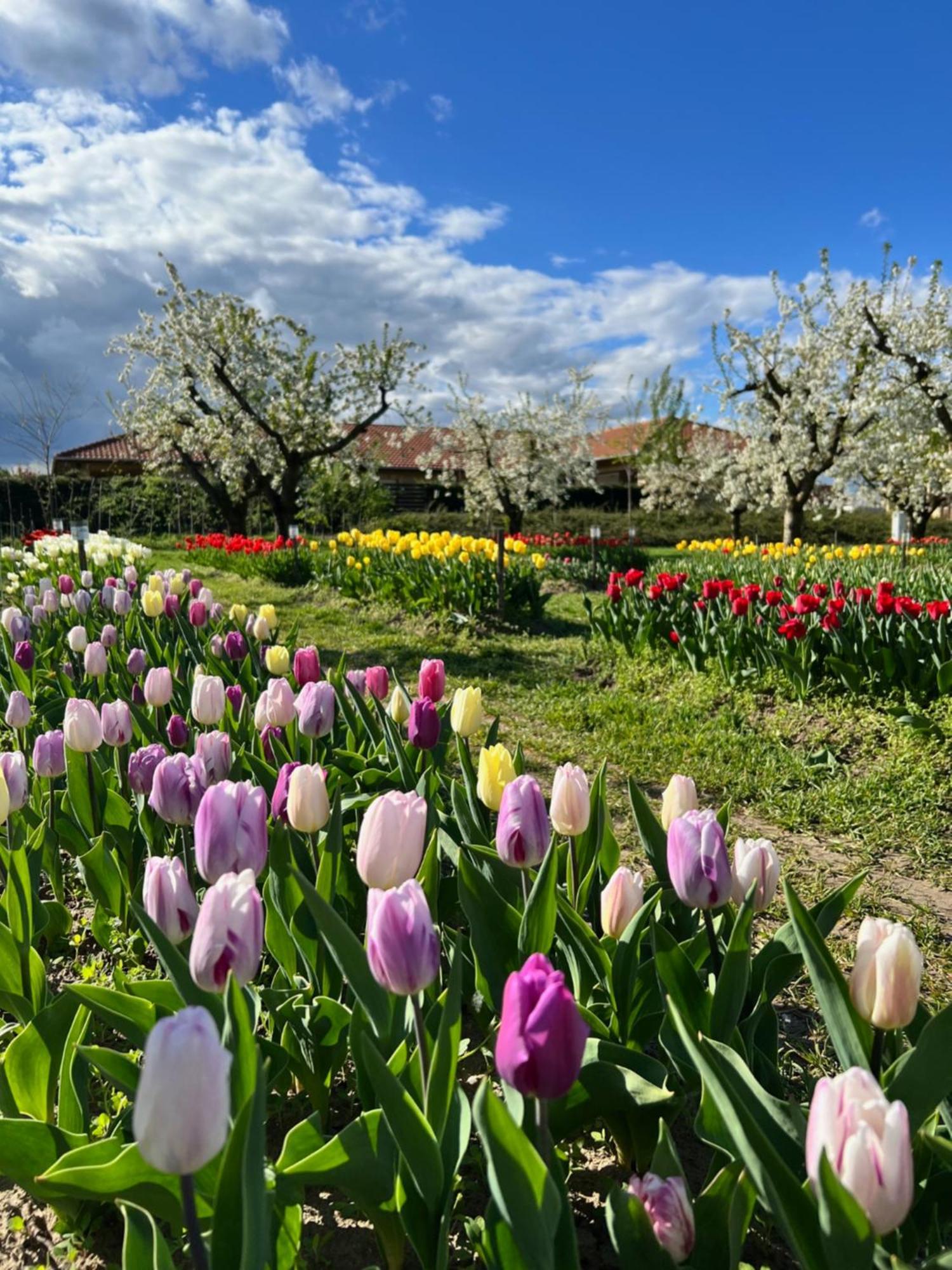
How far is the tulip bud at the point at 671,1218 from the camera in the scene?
3.29ft

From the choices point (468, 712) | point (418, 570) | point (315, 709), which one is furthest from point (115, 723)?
point (418, 570)

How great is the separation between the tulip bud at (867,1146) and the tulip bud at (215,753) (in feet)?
5.08

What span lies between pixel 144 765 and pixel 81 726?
0.75 ft

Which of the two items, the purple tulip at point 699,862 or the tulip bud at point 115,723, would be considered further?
the tulip bud at point 115,723

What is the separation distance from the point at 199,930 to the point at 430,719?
3.60 feet

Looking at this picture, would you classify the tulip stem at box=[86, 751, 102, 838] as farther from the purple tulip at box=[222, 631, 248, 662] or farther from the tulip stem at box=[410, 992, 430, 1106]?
the tulip stem at box=[410, 992, 430, 1106]

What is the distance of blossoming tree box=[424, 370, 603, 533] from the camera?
25.4 m

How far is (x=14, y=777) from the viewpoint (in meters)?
1.91

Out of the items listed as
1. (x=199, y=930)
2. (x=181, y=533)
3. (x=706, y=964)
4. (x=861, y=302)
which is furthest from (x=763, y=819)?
(x=181, y=533)

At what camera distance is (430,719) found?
2141 millimetres

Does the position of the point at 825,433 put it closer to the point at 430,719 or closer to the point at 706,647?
the point at 706,647

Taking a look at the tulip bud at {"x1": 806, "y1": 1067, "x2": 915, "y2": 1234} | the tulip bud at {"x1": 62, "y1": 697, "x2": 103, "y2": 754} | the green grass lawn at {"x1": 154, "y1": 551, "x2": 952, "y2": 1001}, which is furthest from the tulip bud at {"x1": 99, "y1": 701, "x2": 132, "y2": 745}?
the tulip bud at {"x1": 806, "y1": 1067, "x2": 915, "y2": 1234}

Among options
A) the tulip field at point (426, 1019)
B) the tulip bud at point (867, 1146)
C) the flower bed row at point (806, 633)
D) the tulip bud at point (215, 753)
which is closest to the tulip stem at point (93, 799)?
the tulip field at point (426, 1019)

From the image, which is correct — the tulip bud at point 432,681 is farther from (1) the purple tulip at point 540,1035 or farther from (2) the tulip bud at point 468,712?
(1) the purple tulip at point 540,1035
